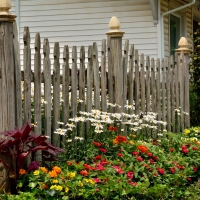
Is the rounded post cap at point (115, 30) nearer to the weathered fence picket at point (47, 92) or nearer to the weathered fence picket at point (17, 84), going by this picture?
the weathered fence picket at point (47, 92)

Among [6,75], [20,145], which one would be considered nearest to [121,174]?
[20,145]

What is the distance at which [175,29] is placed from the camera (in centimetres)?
1447

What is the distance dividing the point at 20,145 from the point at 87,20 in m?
8.27

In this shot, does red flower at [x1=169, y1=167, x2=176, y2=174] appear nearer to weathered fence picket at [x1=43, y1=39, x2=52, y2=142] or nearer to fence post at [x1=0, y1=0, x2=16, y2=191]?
weathered fence picket at [x1=43, y1=39, x2=52, y2=142]

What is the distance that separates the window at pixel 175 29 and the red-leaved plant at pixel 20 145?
28.9ft

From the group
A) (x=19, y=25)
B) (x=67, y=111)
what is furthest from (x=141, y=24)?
(x=67, y=111)

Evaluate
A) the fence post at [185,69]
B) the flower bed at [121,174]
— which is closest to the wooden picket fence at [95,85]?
the fence post at [185,69]

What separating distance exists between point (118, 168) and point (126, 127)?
178cm

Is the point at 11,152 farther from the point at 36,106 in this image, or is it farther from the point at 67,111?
the point at 67,111

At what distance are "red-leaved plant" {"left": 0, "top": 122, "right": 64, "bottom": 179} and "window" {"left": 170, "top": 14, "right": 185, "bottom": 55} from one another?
347 inches

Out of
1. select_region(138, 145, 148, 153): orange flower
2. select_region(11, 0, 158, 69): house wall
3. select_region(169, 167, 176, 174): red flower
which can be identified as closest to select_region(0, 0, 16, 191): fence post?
select_region(138, 145, 148, 153): orange flower

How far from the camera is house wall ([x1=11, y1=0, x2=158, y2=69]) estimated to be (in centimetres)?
1274

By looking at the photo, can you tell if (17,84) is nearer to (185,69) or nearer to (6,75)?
(6,75)

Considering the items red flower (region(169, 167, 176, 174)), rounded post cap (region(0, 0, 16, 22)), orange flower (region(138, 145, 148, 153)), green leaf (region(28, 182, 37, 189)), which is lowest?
red flower (region(169, 167, 176, 174))
